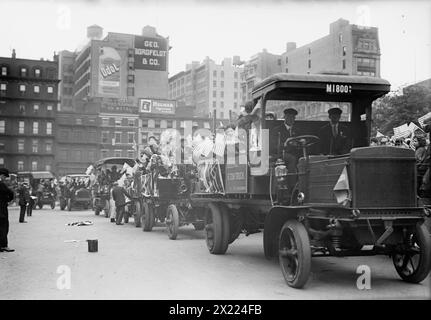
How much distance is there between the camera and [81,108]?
7825cm

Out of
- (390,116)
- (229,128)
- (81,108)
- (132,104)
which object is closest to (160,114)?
(132,104)

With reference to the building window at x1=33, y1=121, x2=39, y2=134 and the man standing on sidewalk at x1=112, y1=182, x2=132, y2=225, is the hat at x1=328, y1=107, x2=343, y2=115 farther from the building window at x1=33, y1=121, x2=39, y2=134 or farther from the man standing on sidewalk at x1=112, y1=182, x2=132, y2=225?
the building window at x1=33, y1=121, x2=39, y2=134

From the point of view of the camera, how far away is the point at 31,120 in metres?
70.5

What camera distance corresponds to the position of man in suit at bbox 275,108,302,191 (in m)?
7.62

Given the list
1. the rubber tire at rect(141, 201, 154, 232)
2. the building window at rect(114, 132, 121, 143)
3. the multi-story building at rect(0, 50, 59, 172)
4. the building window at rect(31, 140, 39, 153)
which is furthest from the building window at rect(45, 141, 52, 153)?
the rubber tire at rect(141, 201, 154, 232)

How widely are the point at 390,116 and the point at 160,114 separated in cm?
5695

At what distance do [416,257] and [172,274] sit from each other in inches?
144

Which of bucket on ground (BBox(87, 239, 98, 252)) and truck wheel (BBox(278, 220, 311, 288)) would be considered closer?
truck wheel (BBox(278, 220, 311, 288))

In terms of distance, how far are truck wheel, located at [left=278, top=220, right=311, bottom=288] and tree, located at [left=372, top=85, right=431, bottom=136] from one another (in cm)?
1680

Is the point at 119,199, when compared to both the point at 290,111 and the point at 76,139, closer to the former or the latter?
the point at 290,111

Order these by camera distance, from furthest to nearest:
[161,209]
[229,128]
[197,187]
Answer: [161,209]
[197,187]
[229,128]

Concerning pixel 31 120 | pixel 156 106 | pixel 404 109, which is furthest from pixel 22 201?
pixel 156 106
